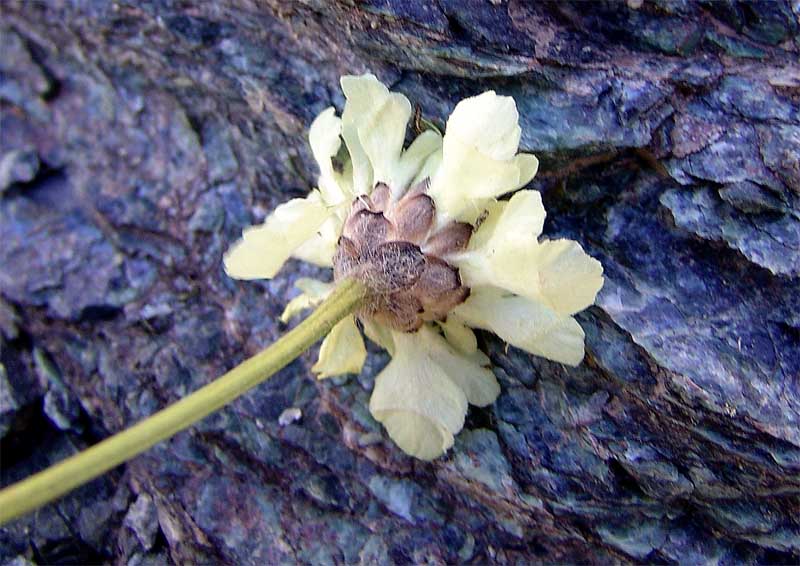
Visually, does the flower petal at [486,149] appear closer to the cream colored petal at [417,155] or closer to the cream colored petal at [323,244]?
the cream colored petal at [417,155]

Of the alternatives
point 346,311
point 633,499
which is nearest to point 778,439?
point 633,499

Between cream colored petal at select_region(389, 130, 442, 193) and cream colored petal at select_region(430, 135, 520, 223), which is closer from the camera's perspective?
cream colored petal at select_region(430, 135, 520, 223)

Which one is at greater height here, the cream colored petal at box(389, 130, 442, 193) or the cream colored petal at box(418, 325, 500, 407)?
the cream colored petal at box(389, 130, 442, 193)

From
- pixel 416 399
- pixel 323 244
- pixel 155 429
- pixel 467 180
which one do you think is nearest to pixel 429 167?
pixel 467 180

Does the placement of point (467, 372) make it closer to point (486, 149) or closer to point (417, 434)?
point (417, 434)

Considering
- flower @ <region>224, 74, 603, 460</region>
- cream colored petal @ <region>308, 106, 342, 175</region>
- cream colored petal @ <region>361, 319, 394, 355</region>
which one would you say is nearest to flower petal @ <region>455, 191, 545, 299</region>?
flower @ <region>224, 74, 603, 460</region>

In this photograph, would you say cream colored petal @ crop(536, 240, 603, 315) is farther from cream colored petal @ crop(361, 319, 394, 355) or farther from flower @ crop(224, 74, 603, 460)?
cream colored petal @ crop(361, 319, 394, 355)

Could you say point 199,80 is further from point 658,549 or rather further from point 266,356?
point 658,549

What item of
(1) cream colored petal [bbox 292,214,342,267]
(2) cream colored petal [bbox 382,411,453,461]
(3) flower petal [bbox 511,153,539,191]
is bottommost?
(2) cream colored petal [bbox 382,411,453,461]
